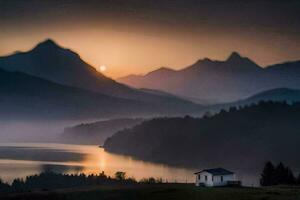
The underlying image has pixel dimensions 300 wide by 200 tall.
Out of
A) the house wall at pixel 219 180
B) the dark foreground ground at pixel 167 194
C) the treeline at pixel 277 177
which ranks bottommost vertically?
the dark foreground ground at pixel 167 194

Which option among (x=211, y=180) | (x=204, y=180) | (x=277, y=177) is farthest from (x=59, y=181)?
(x=211, y=180)

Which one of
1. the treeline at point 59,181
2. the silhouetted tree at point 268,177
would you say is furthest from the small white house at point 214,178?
the treeline at point 59,181

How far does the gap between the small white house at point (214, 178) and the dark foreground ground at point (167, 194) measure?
11.6 m

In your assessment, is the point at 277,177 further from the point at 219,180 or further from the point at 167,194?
the point at 167,194

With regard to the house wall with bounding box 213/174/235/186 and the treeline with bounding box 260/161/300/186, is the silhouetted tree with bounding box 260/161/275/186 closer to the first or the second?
the treeline with bounding box 260/161/300/186

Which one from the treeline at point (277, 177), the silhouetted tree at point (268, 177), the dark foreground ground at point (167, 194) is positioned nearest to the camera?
the dark foreground ground at point (167, 194)

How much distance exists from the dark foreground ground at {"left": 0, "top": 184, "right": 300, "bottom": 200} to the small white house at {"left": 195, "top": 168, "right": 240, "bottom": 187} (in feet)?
38.2

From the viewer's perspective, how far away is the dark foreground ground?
94500 mm

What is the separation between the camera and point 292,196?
9112 cm

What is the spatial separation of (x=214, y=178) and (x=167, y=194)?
19537mm

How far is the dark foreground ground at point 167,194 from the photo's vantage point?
94500 mm

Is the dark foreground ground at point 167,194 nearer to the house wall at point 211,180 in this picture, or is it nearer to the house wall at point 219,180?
the house wall at point 211,180

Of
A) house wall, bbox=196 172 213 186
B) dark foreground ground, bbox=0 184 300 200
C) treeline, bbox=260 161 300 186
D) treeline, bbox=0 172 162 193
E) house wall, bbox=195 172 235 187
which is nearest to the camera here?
dark foreground ground, bbox=0 184 300 200

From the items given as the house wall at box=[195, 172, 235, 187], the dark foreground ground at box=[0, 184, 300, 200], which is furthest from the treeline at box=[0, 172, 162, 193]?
the dark foreground ground at box=[0, 184, 300, 200]
